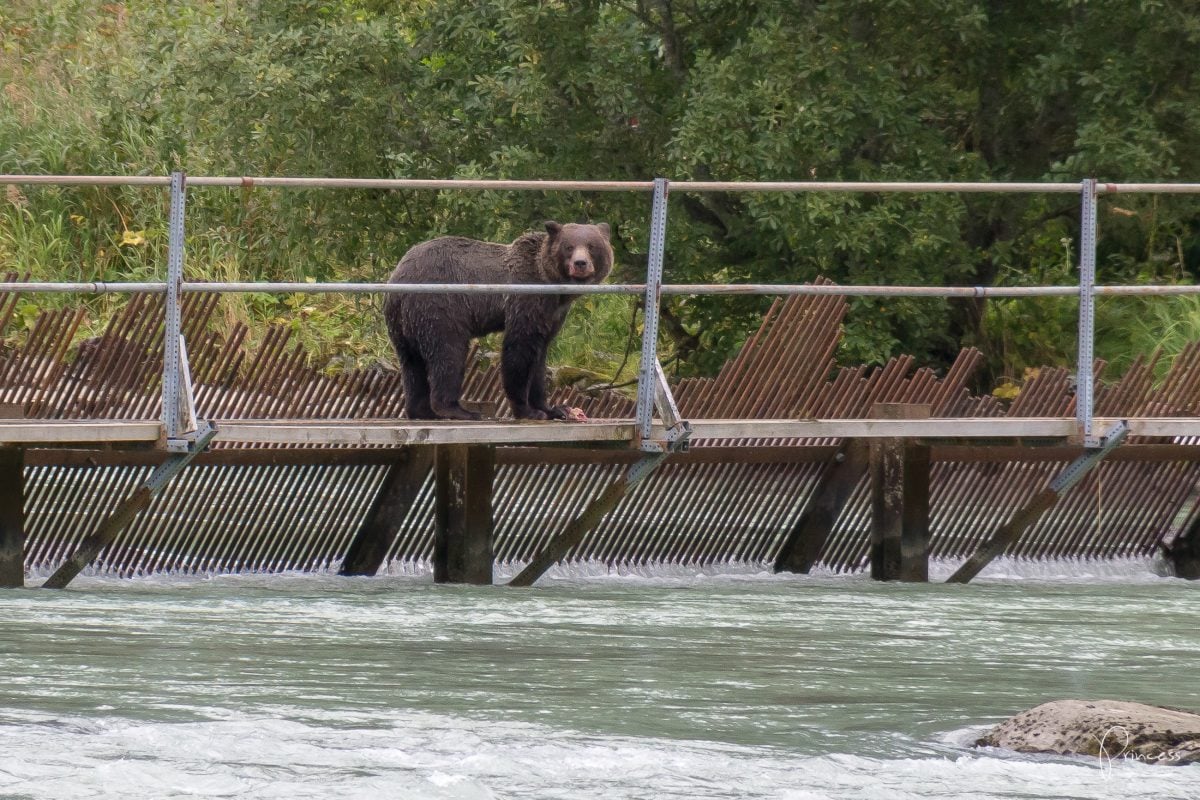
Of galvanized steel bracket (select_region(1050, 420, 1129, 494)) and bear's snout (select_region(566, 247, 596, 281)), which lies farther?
galvanized steel bracket (select_region(1050, 420, 1129, 494))

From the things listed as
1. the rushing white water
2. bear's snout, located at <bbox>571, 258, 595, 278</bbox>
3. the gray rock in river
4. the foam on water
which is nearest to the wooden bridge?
the rushing white water

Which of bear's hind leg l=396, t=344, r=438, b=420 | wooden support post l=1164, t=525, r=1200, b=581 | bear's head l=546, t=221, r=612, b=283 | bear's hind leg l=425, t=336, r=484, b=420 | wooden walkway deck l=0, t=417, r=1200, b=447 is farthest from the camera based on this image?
wooden support post l=1164, t=525, r=1200, b=581

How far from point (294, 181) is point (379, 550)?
118 inches

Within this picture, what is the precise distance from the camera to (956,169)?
1716 cm

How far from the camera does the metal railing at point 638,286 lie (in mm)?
9758

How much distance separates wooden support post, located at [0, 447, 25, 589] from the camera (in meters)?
11.1

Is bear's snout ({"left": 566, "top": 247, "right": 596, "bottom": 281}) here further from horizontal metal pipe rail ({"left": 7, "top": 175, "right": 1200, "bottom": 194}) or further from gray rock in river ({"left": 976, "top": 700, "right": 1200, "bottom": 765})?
gray rock in river ({"left": 976, "top": 700, "right": 1200, "bottom": 765})

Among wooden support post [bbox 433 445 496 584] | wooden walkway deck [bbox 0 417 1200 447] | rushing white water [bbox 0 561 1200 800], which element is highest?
wooden walkway deck [bbox 0 417 1200 447]

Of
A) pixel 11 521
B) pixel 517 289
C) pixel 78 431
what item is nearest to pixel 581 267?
pixel 517 289

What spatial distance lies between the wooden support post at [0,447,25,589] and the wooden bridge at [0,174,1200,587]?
0.04ft

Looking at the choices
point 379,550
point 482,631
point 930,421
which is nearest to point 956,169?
point 930,421

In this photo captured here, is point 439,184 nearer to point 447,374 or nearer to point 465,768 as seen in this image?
point 447,374

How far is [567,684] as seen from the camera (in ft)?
28.7

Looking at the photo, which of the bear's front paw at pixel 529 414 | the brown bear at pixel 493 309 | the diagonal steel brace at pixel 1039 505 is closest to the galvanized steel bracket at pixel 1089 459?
the diagonal steel brace at pixel 1039 505
